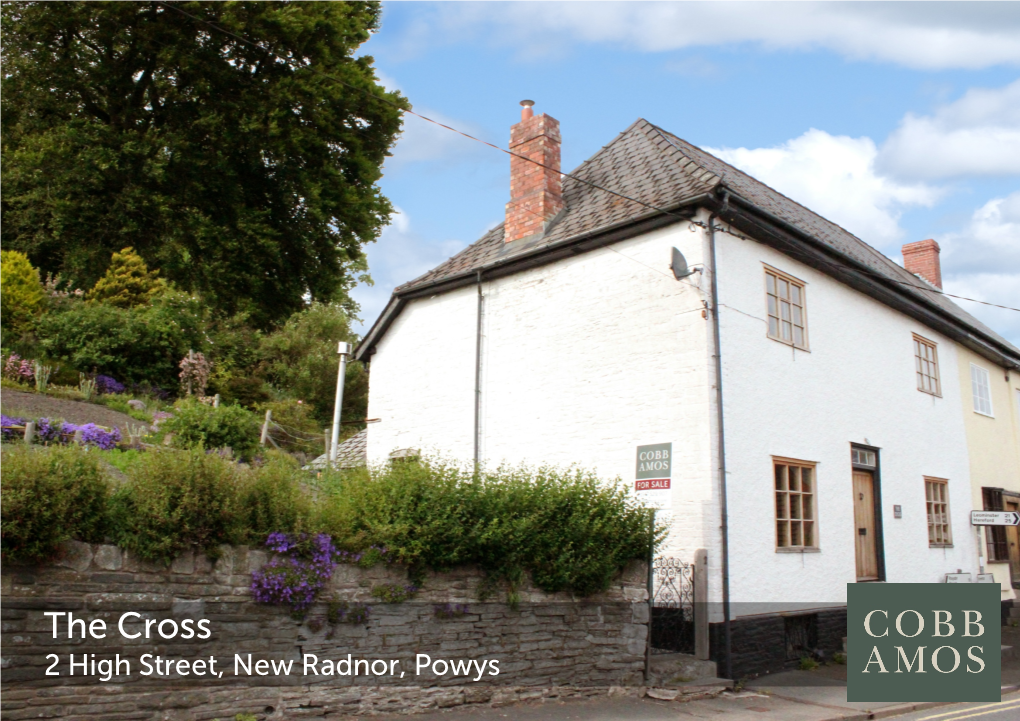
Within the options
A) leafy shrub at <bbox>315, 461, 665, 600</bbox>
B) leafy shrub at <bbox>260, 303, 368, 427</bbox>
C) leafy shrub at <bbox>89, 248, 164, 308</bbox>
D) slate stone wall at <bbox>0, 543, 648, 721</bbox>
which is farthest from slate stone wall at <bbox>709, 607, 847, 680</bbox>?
leafy shrub at <bbox>260, 303, 368, 427</bbox>

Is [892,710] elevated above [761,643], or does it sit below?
below

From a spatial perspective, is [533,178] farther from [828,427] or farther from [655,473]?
[655,473]

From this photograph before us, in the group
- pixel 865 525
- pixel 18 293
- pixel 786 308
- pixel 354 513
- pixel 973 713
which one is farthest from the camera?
pixel 18 293

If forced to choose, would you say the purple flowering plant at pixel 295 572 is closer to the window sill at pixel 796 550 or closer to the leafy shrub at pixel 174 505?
the leafy shrub at pixel 174 505

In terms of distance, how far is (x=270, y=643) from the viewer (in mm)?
6898

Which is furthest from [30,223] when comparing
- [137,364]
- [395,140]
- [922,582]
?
[922,582]

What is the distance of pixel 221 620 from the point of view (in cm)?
668

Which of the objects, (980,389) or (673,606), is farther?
(980,389)

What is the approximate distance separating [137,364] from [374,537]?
64.0 feet

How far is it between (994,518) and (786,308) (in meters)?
7.29

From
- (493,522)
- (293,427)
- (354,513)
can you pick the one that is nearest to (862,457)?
(493,522)

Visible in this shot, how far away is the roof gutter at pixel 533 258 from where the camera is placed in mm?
12094

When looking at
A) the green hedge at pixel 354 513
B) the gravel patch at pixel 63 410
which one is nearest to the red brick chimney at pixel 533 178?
the green hedge at pixel 354 513

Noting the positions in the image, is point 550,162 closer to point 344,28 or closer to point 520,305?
point 520,305
